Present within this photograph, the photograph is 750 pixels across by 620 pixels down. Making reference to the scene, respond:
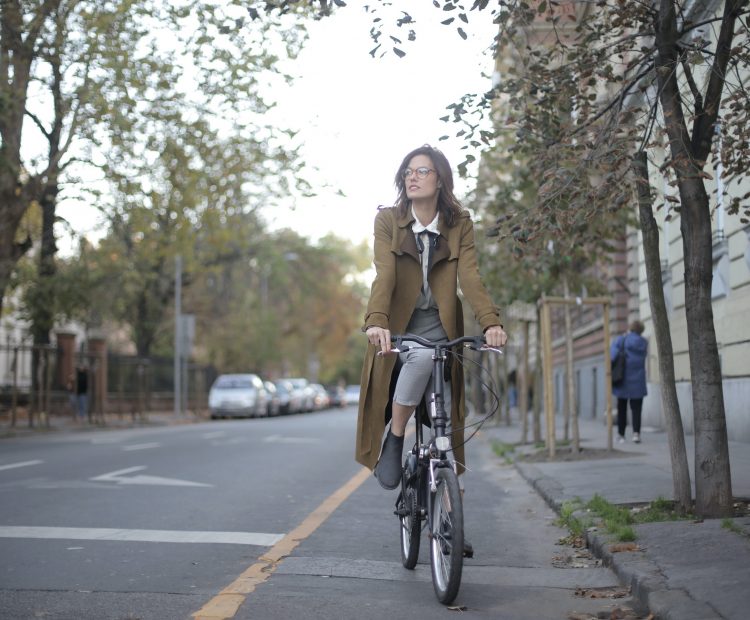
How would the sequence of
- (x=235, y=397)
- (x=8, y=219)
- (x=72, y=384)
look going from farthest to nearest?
(x=235, y=397) → (x=72, y=384) → (x=8, y=219)

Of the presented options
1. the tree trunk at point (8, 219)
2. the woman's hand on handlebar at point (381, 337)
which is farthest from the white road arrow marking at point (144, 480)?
the tree trunk at point (8, 219)

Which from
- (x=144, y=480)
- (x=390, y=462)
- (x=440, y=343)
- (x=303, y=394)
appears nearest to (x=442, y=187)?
(x=440, y=343)

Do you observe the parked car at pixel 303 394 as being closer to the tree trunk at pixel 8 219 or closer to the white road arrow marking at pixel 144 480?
the tree trunk at pixel 8 219

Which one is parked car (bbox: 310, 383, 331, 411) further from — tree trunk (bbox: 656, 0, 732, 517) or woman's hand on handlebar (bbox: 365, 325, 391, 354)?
woman's hand on handlebar (bbox: 365, 325, 391, 354)

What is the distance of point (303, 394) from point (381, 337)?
1895 inches

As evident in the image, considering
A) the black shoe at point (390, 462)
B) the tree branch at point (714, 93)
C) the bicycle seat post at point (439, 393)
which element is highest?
the tree branch at point (714, 93)

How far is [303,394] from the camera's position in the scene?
174 feet

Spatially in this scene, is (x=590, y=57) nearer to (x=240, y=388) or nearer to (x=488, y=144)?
(x=488, y=144)

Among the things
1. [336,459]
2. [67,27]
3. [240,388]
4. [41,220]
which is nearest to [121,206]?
[67,27]

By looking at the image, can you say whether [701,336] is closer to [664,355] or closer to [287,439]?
[664,355]

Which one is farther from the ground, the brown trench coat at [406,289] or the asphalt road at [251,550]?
the brown trench coat at [406,289]

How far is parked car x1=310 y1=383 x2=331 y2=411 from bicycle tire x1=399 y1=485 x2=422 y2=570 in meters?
51.2

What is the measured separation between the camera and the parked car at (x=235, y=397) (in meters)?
39.0

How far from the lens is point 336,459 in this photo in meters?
15.2
